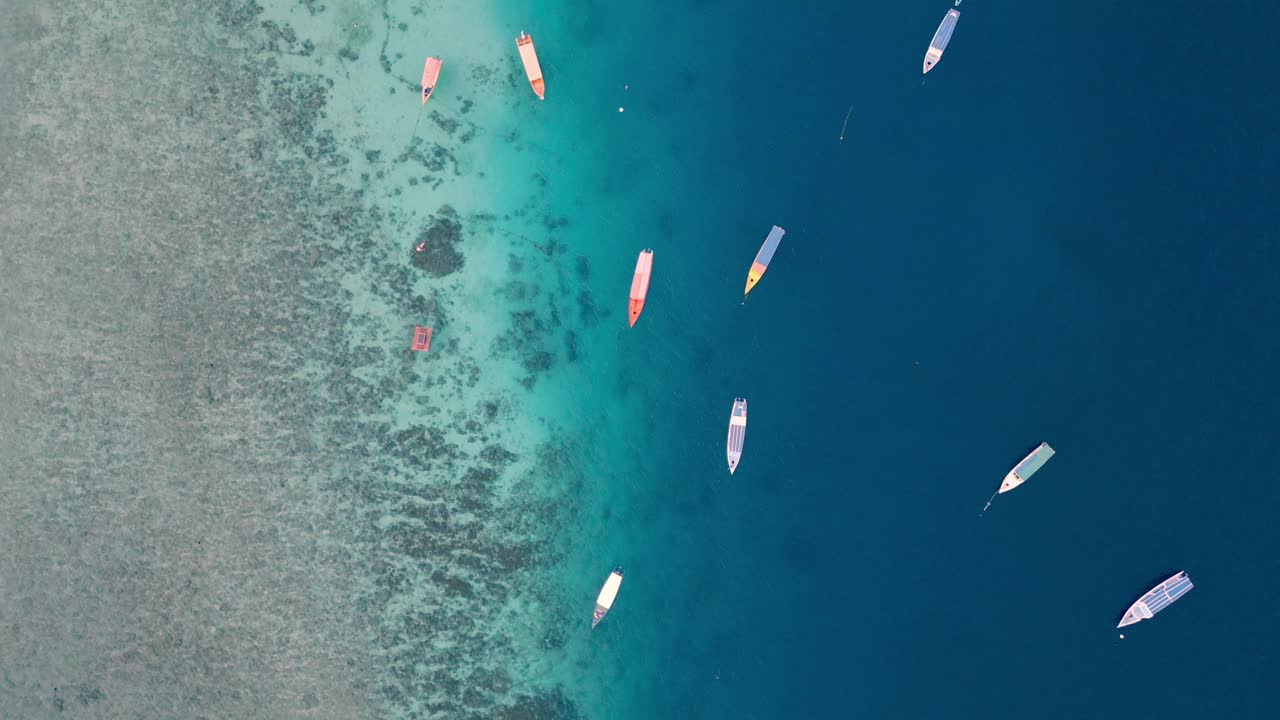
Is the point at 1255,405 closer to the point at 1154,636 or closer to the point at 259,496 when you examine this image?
the point at 1154,636

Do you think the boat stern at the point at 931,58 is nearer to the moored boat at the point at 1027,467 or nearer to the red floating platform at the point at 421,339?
the moored boat at the point at 1027,467

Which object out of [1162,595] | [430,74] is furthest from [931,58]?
[1162,595]

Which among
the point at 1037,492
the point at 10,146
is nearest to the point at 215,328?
the point at 10,146

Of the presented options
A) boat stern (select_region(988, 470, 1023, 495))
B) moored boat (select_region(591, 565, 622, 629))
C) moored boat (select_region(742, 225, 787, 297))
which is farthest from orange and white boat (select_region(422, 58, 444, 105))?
boat stern (select_region(988, 470, 1023, 495))

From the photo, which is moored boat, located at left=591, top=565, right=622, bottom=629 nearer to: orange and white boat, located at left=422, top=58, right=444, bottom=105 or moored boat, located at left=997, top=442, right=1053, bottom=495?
moored boat, located at left=997, top=442, right=1053, bottom=495

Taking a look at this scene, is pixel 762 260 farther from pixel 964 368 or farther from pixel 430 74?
pixel 430 74

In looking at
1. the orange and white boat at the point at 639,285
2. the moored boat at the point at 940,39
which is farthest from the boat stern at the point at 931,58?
the orange and white boat at the point at 639,285
